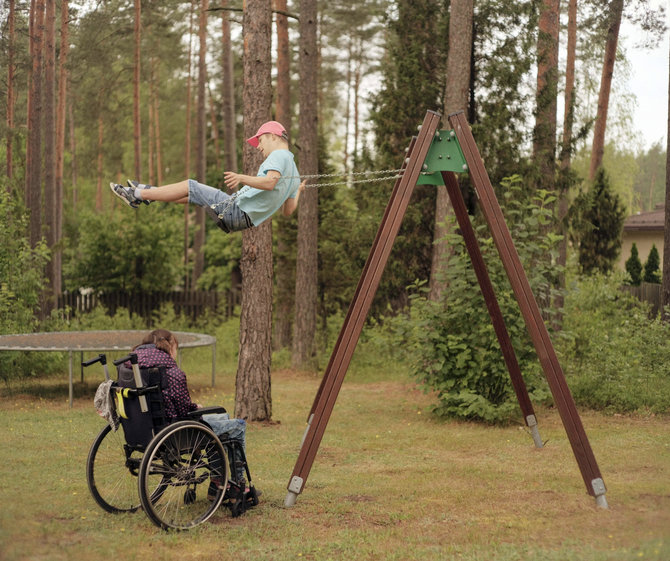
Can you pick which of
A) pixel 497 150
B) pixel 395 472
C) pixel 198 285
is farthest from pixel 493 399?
pixel 198 285

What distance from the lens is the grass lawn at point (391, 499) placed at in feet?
16.8

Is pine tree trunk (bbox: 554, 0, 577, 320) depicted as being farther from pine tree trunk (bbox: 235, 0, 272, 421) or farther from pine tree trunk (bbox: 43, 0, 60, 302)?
pine tree trunk (bbox: 43, 0, 60, 302)

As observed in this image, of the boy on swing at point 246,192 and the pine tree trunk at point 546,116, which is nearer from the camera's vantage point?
the boy on swing at point 246,192

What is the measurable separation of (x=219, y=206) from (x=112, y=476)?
2187 mm

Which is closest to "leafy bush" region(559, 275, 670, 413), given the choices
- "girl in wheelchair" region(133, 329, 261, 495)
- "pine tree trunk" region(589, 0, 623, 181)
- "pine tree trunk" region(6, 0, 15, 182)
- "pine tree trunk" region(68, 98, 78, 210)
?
"girl in wheelchair" region(133, 329, 261, 495)

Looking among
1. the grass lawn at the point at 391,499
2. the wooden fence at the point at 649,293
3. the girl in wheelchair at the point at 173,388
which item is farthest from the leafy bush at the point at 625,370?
the wooden fence at the point at 649,293

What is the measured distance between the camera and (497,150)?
13977 mm

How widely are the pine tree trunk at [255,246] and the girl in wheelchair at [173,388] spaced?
148 inches

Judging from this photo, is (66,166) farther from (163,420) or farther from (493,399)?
(163,420)

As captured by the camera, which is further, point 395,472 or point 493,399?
point 493,399

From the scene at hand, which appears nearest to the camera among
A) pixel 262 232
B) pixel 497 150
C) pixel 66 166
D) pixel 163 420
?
pixel 163 420

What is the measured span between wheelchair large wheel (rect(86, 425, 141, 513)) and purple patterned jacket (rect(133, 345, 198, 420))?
1.38 ft

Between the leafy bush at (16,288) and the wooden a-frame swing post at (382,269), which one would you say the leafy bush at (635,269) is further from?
the wooden a-frame swing post at (382,269)

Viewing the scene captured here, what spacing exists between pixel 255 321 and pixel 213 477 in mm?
4059
